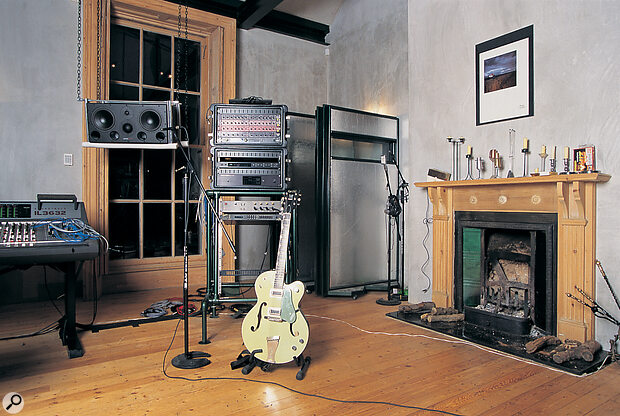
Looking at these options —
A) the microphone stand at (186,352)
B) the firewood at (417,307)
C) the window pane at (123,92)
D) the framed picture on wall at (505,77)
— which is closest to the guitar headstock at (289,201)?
the microphone stand at (186,352)

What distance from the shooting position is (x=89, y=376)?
2.06 metres

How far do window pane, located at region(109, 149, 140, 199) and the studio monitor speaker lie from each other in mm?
1150

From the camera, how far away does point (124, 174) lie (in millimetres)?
4098

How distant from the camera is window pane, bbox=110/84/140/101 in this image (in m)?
4.04

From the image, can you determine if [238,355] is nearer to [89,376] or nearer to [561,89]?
[89,376]

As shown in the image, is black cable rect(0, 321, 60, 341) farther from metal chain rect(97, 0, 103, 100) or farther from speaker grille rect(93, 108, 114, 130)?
metal chain rect(97, 0, 103, 100)

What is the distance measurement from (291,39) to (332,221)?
7.91 ft

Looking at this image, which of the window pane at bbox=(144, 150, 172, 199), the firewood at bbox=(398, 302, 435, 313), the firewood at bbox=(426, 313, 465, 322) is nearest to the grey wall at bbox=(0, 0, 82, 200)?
the window pane at bbox=(144, 150, 172, 199)

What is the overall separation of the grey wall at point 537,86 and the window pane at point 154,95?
2.43 meters

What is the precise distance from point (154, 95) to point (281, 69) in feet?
4.88

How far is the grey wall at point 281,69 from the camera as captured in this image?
15.4ft

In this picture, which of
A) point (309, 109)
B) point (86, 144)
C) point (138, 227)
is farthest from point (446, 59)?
point (138, 227)

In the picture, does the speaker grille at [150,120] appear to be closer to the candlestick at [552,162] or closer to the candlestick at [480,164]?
the candlestick at [480,164]

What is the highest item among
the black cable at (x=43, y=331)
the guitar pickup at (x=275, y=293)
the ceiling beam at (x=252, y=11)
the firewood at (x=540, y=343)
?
the ceiling beam at (x=252, y=11)
